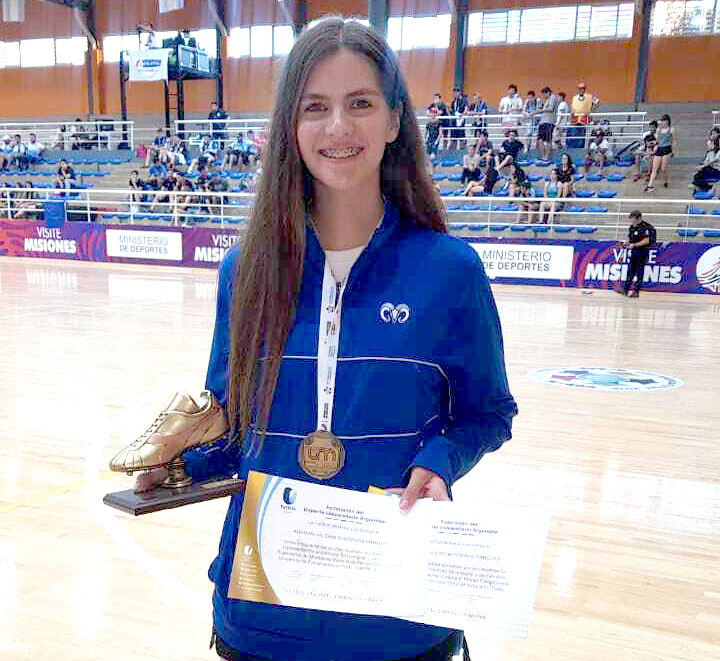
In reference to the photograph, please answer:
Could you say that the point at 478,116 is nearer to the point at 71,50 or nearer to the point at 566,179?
the point at 566,179

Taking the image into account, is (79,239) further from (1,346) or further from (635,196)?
(635,196)

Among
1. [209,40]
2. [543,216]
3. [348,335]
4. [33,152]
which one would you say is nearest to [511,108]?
[543,216]

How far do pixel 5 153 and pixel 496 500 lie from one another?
72.2 ft

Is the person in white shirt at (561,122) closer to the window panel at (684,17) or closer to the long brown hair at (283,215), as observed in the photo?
the window panel at (684,17)

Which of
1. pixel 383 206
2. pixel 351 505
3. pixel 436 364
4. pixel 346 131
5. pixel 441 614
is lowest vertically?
pixel 441 614

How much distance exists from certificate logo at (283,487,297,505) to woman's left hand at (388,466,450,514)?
0.14 m

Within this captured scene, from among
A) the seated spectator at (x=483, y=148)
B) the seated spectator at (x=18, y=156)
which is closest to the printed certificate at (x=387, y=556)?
the seated spectator at (x=483, y=148)

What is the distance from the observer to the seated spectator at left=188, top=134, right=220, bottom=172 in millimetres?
17775

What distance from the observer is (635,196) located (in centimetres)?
1407

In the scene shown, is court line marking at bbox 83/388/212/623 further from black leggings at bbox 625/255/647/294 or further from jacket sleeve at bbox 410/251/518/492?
black leggings at bbox 625/255/647/294

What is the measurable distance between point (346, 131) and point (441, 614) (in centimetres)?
70

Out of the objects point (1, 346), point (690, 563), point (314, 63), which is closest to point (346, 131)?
point (314, 63)

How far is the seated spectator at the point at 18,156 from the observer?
70.3 feet

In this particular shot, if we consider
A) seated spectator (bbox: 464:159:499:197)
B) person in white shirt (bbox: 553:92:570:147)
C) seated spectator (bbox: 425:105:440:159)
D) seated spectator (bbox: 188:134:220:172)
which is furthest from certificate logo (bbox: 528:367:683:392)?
seated spectator (bbox: 188:134:220:172)
